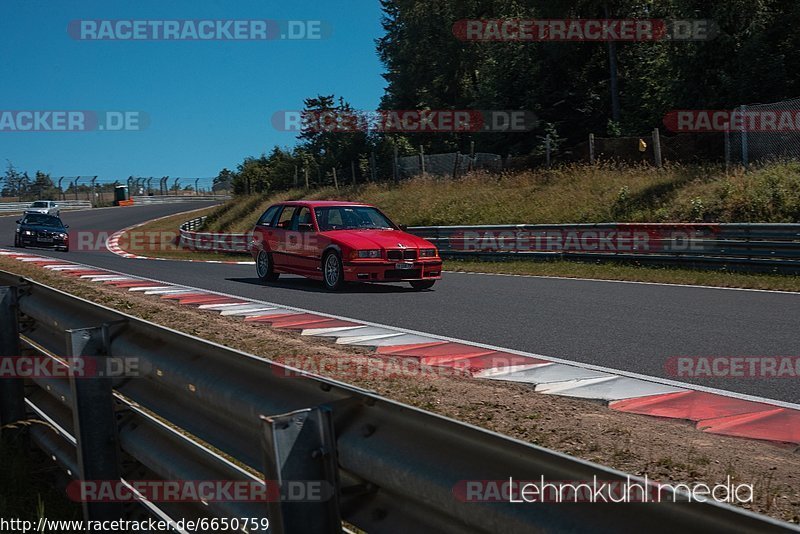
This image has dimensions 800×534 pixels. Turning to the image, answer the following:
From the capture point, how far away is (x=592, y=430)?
16.3 feet

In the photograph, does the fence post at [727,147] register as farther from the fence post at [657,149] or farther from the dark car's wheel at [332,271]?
the dark car's wheel at [332,271]

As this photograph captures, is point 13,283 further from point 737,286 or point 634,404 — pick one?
point 737,286

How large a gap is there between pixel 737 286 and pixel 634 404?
327 inches

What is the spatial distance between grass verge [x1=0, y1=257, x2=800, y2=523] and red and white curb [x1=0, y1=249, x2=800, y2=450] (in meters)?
0.21

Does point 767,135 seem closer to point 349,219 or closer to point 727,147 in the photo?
point 727,147

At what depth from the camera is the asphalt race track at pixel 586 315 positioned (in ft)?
24.6

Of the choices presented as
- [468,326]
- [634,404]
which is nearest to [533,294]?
[468,326]

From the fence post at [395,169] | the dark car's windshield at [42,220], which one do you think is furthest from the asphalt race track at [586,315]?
the fence post at [395,169]

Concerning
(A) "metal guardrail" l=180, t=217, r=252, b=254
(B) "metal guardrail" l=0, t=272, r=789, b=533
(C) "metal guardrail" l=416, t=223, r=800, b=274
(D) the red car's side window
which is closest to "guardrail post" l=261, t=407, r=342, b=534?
(B) "metal guardrail" l=0, t=272, r=789, b=533

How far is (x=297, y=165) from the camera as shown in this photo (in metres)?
48.3

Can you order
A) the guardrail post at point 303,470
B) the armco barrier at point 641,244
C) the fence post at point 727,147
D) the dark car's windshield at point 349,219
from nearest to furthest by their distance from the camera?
1. the guardrail post at point 303,470
2. the dark car's windshield at point 349,219
3. the armco barrier at point 641,244
4. the fence post at point 727,147

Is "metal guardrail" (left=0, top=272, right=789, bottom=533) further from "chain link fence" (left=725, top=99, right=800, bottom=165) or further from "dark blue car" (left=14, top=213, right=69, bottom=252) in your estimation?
"dark blue car" (left=14, top=213, right=69, bottom=252)

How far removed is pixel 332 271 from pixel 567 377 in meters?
7.61

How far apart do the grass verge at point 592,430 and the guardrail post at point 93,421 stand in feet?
7.62
